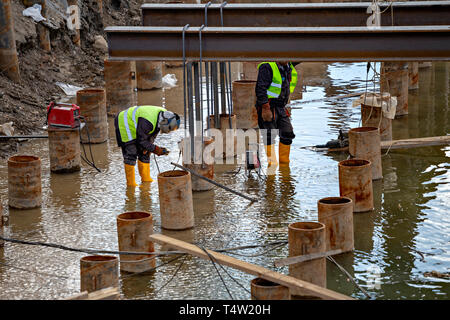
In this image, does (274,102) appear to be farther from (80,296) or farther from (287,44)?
(80,296)

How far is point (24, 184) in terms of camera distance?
11.9 meters

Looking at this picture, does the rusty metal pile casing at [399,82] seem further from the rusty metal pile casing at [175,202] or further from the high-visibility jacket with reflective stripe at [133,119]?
the rusty metal pile casing at [175,202]

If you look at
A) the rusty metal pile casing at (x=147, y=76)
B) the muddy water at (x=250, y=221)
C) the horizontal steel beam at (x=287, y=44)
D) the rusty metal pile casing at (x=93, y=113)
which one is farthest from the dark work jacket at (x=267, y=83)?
the rusty metal pile casing at (x=147, y=76)

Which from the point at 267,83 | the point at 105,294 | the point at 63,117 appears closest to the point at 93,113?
the point at 63,117

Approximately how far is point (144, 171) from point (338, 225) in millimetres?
4266

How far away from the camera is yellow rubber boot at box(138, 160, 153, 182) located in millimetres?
13008

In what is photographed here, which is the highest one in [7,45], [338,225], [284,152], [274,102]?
[7,45]

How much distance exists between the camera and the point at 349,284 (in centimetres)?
906

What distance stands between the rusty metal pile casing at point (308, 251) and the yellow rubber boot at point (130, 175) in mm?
4389

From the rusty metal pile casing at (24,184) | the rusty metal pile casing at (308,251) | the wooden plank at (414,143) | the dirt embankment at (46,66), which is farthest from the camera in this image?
the dirt embankment at (46,66)

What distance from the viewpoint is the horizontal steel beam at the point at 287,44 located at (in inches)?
427

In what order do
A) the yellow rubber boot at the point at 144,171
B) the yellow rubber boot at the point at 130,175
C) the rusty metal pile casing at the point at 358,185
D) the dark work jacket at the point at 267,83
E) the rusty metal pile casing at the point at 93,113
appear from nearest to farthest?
the rusty metal pile casing at the point at 358,185
the yellow rubber boot at the point at 130,175
the yellow rubber boot at the point at 144,171
the dark work jacket at the point at 267,83
the rusty metal pile casing at the point at 93,113

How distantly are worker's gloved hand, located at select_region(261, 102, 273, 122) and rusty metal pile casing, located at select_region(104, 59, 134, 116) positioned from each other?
4.80 metres

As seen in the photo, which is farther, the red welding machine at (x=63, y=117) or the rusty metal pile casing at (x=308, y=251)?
the red welding machine at (x=63, y=117)
